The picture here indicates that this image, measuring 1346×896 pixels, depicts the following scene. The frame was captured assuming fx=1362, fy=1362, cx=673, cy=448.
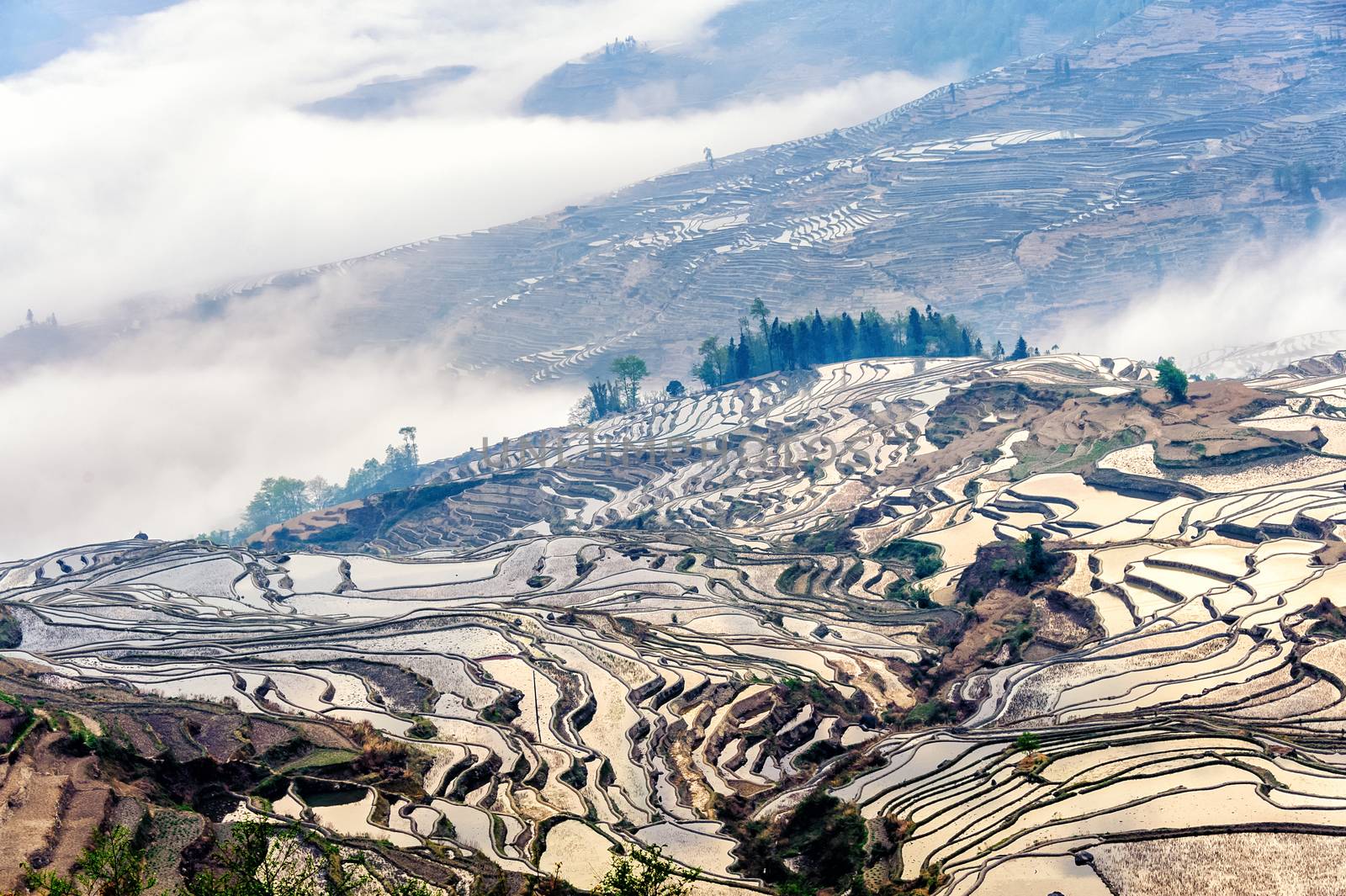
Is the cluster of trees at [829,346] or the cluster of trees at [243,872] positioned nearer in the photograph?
the cluster of trees at [243,872]

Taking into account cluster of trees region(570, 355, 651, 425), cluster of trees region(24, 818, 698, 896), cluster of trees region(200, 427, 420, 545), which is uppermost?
cluster of trees region(24, 818, 698, 896)

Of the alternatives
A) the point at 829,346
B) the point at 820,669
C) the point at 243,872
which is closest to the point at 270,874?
the point at 243,872

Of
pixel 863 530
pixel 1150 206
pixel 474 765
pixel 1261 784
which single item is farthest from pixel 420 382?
pixel 1261 784

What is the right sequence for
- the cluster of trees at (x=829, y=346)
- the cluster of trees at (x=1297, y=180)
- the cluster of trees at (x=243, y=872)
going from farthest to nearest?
the cluster of trees at (x=1297, y=180)
the cluster of trees at (x=829, y=346)
the cluster of trees at (x=243, y=872)

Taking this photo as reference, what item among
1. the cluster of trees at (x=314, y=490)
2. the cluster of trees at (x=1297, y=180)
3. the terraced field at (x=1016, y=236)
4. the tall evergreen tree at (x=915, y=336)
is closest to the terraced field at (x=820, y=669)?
the tall evergreen tree at (x=915, y=336)

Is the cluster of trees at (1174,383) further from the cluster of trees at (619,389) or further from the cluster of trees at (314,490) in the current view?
the cluster of trees at (314,490)

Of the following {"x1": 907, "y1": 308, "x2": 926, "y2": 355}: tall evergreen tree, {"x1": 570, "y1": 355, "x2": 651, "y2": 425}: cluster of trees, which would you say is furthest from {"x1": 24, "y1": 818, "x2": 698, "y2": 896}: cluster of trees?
{"x1": 570, "y1": 355, "x2": 651, "y2": 425}: cluster of trees

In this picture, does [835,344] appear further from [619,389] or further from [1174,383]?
[1174,383]

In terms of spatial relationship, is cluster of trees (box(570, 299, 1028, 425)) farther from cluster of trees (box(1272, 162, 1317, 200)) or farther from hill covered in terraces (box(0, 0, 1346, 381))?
cluster of trees (box(1272, 162, 1317, 200))
